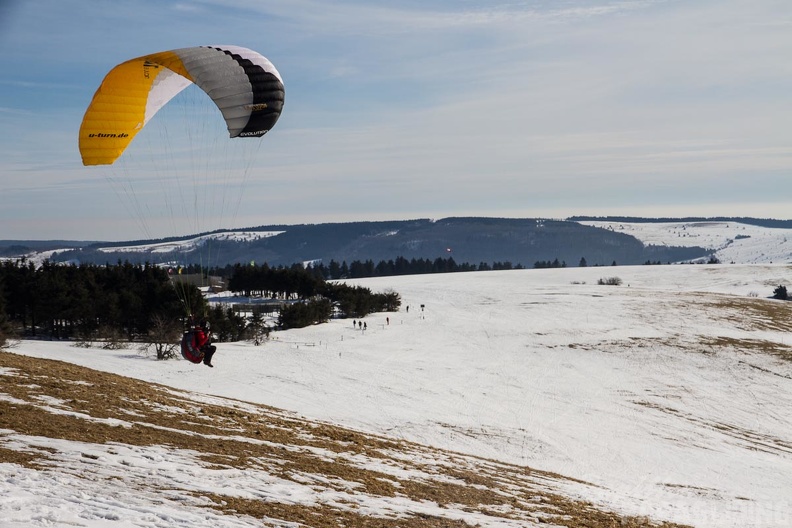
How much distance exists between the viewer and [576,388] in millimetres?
39219

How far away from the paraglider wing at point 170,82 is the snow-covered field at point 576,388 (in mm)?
11593

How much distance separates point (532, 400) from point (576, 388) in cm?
507

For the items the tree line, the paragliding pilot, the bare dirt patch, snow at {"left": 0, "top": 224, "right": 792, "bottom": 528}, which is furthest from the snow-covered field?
the paragliding pilot

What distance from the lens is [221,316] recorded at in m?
50.1

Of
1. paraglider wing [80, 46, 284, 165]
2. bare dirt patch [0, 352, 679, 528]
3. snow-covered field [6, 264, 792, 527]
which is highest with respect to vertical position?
paraglider wing [80, 46, 284, 165]

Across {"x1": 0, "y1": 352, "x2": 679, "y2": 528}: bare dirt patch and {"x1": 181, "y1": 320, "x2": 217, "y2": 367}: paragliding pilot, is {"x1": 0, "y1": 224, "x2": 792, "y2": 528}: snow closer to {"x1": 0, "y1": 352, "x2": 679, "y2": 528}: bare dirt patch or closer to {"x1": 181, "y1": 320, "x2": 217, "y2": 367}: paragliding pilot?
{"x1": 0, "y1": 352, "x2": 679, "y2": 528}: bare dirt patch

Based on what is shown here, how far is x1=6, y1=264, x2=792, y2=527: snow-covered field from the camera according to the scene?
913 inches

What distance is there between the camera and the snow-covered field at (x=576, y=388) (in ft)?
76.1

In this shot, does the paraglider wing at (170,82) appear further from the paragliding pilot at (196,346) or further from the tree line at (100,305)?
the tree line at (100,305)

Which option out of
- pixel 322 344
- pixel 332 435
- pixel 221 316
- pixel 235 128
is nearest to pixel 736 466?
pixel 332 435

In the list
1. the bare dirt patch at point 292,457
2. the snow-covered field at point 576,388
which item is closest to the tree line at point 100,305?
the snow-covered field at point 576,388

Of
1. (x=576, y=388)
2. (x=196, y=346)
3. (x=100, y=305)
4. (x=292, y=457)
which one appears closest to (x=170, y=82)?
(x=196, y=346)

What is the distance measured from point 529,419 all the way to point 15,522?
2457cm

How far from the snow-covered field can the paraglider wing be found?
38.0ft
